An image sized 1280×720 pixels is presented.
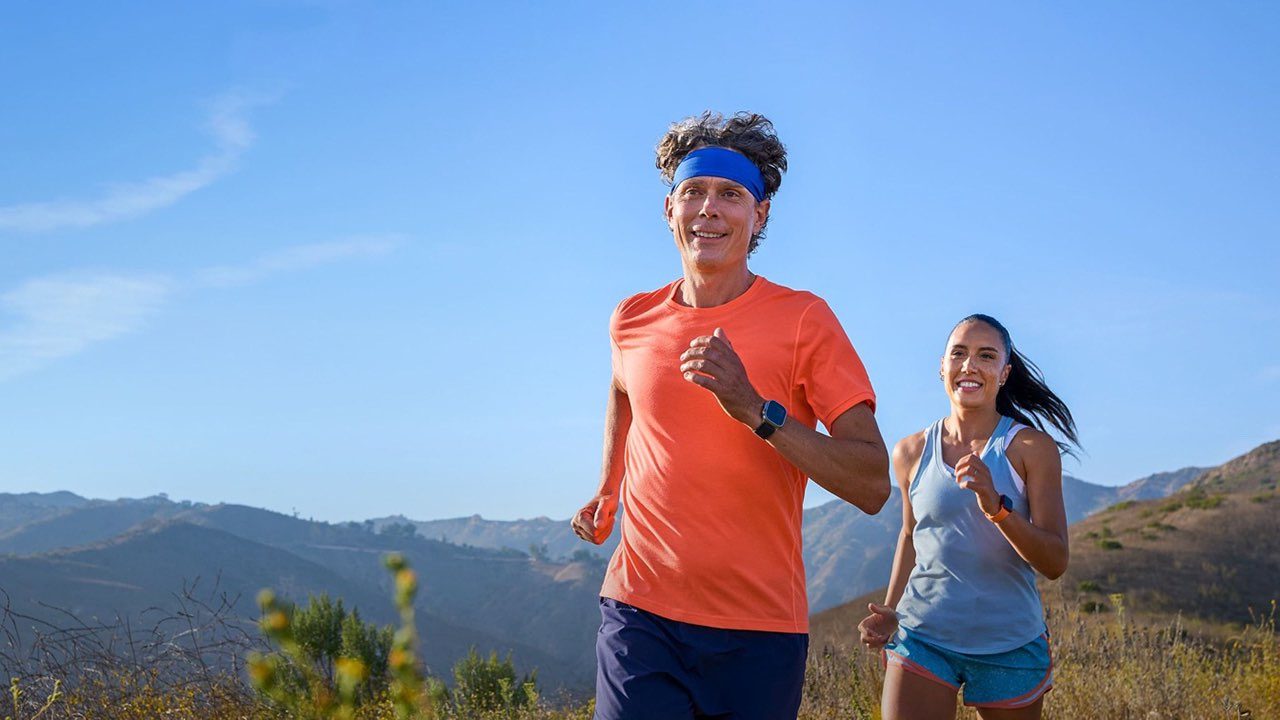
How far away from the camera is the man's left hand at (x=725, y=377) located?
112 inches

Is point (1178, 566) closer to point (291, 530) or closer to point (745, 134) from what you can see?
point (745, 134)

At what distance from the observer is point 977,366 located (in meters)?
4.56

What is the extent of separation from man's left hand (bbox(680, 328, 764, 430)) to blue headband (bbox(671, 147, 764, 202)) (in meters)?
0.65

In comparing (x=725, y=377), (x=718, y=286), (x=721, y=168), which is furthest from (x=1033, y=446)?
(x=725, y=377)

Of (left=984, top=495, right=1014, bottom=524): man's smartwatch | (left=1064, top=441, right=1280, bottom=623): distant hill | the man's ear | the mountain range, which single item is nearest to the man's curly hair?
the man's ear

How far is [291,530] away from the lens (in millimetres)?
199125

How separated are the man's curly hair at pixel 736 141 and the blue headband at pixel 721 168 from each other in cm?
5

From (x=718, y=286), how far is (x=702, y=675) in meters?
1.06

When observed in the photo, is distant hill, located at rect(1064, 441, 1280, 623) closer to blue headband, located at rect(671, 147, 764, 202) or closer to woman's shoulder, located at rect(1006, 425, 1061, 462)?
woman's shoulder, located at rect(1006, 425, 1061, 462)

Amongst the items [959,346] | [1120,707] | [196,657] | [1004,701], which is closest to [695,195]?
[959,346]

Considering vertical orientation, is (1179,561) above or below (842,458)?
above

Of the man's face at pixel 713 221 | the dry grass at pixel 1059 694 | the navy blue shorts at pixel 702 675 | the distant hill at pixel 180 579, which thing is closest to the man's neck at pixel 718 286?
the man's face at pixel 713 221

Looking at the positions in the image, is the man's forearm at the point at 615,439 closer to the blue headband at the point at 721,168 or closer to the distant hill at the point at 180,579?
the blue headband at the point at 721,168

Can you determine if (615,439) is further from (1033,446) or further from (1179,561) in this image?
(1179,561)
